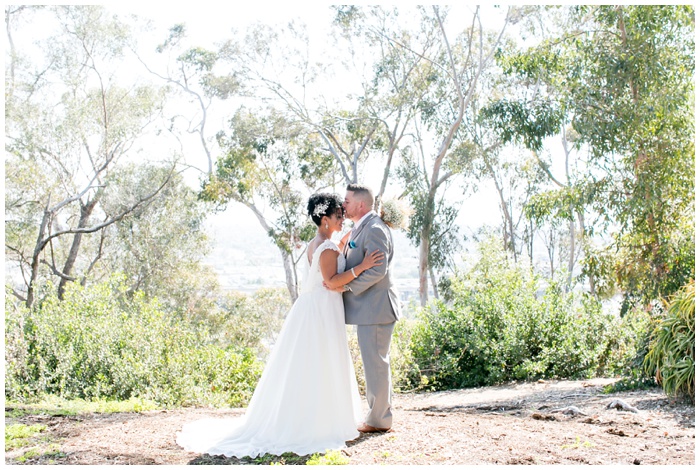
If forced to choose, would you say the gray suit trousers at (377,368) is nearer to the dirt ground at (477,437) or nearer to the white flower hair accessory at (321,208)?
the dirt ground at (477,437)

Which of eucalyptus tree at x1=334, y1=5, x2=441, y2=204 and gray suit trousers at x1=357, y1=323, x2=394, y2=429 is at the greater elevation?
eucalyptus tree at x1=334, y1=5, x2=441, y2=204

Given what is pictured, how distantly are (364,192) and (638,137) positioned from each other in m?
4.04

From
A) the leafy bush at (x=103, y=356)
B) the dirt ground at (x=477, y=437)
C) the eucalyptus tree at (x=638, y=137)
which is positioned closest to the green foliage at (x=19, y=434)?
the dirt ground at (x=477, y=437)

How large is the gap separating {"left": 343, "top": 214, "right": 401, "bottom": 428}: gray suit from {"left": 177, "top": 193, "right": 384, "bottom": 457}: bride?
66mm

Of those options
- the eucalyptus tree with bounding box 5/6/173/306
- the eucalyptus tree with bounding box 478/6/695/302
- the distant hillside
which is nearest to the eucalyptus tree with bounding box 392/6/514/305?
the distant hillside

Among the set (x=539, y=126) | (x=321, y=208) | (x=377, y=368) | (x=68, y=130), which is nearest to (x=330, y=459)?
(x=377, y=368)

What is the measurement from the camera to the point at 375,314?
11.7 ft

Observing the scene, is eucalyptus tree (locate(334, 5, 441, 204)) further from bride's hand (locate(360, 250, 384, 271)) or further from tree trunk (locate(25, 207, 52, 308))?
bride's hand (locate(360, 250, 384, 271))

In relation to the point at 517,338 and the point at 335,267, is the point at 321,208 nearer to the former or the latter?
the point at 335,267

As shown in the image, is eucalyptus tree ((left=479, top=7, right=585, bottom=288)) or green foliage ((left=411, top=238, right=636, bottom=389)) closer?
green foliage ((left=411, top=238, right=636, bottom=389))

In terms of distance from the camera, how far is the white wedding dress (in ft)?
11.3

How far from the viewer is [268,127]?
15727mm

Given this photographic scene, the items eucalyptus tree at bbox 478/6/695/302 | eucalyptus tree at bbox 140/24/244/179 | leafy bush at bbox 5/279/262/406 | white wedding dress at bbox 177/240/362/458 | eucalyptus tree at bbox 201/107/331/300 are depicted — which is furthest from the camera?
eucalyptus tree at bbox 140/24/244/179

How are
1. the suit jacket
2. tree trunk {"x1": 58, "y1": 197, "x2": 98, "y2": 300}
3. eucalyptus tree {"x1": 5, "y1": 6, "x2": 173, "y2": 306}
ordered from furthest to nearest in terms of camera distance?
tree trunk {"x1": 58, "y1": 197, "x2": 98, "y2": 300}, eucalyptus tree {"x1": 5, "y1": 6, "x2": 173, "y2": 306}, the suit jacket
